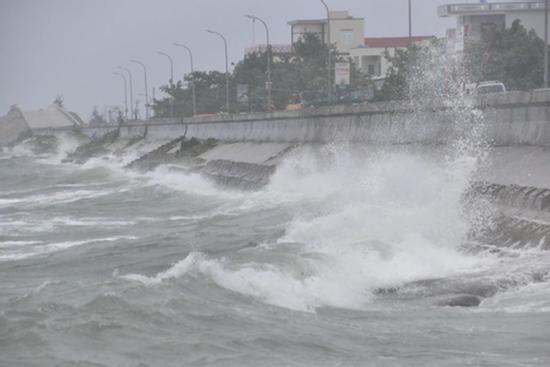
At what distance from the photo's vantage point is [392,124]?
1135 inches

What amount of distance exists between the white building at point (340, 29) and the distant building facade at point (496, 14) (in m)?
35.7

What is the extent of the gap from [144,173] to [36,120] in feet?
370

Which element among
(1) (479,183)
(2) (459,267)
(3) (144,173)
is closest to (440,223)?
(1) (479,183)

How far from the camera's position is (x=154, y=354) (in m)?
9.19

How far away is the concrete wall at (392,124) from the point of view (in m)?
21.1

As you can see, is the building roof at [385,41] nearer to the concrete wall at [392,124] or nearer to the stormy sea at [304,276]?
the concrete wall at [392,124]

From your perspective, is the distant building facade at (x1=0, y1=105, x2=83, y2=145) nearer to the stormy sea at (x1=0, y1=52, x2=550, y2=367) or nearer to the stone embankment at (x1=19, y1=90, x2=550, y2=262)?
the stone embankment at (x1=19, y1=90, x2=550, y2=262)

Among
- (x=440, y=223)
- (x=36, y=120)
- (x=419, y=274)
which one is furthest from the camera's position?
(x=36, y=120)

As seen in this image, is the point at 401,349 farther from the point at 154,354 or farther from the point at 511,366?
the point at 154,354

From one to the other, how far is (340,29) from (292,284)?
105m

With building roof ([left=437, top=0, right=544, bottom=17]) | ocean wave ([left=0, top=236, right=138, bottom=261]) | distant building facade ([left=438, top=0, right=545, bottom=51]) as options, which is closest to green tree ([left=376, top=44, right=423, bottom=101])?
distant building facade ([left=438, top=0, right=545, bottom=51])

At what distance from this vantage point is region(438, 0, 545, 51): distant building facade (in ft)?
243

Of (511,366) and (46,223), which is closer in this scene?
(511,366)

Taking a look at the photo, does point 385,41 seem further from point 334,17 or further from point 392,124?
point 392,124
